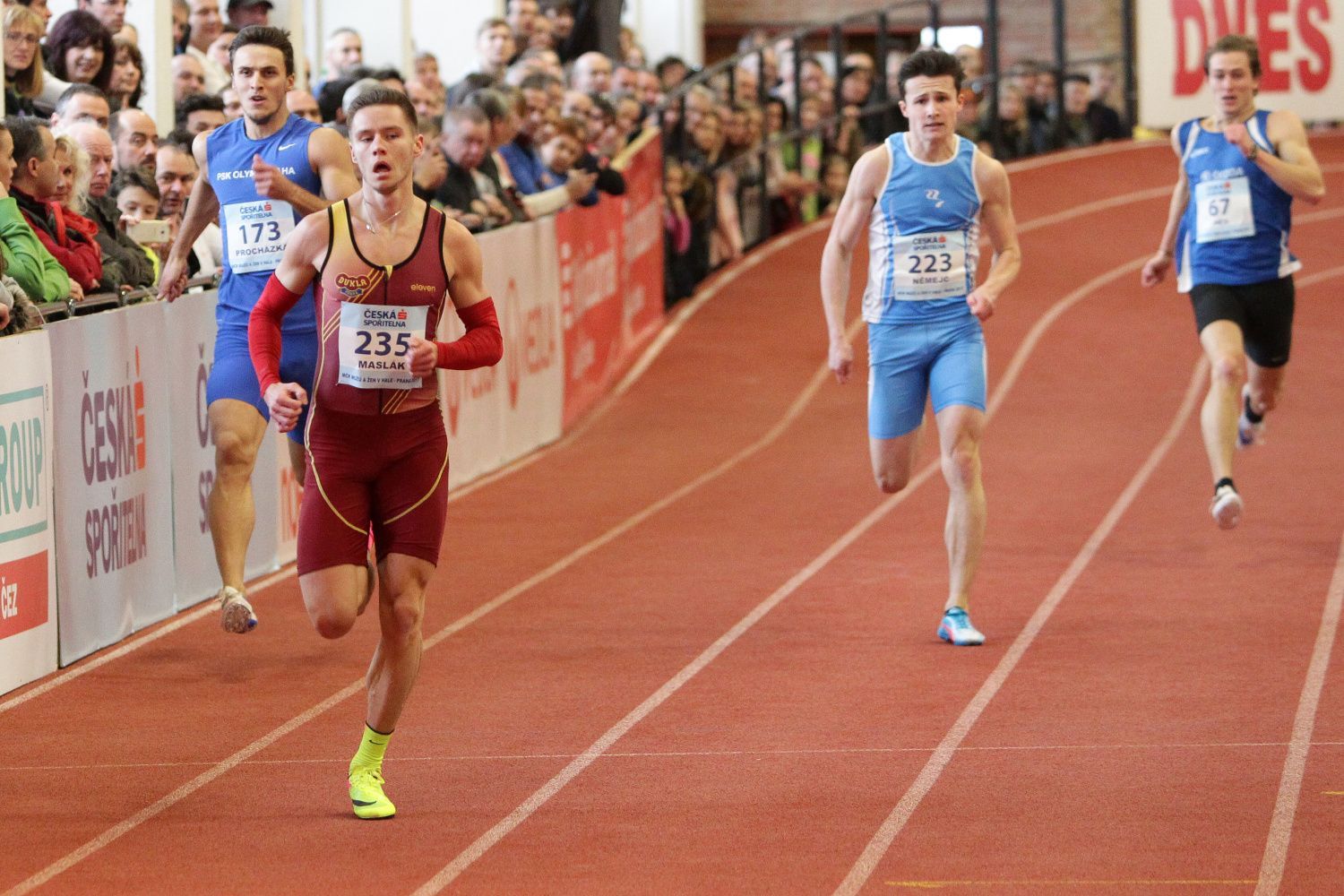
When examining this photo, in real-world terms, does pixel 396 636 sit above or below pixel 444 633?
above

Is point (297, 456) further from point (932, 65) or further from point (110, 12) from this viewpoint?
point (110, 12)

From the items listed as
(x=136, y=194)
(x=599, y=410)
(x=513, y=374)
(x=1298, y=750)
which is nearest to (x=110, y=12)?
(x=136, y=194)

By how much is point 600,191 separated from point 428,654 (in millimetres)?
8669

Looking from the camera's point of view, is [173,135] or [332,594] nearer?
[332,594]

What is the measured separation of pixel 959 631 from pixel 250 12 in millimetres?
6859

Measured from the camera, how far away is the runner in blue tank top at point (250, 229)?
26.2ft

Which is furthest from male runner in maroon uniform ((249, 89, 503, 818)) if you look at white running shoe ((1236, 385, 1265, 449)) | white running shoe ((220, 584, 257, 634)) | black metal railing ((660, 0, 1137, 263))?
black metal railing ((660, 0, 1137, 263))

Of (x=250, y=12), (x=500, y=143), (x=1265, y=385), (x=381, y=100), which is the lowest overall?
(x=1265, y=385)

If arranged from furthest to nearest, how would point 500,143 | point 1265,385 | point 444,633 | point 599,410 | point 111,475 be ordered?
point 599,410 < point 500,143 < point 1265,385 < point 444,633 < point 111,475

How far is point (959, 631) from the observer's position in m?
8.44

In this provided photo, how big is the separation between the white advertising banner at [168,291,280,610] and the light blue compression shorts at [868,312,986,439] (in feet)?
9.21

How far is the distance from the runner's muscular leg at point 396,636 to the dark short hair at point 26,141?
128 inches

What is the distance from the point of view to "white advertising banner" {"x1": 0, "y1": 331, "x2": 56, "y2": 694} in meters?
7.77

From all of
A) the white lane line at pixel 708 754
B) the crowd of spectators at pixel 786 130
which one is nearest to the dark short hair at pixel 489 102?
the crowd of spectators at pixel 786 130
